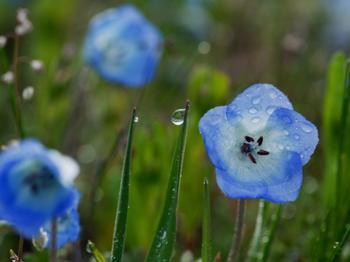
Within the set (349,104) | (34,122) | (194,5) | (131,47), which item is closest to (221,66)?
(194,5)

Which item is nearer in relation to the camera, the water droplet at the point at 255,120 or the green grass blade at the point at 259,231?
the water droplet at the point at 255,120

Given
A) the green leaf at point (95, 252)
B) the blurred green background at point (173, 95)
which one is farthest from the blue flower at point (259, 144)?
the blurred green background at point (173, 95)

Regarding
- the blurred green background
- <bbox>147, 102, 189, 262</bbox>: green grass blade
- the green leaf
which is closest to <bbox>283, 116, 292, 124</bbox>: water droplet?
<bbox>147, 102, 189, 262</bbox>: green grass blade

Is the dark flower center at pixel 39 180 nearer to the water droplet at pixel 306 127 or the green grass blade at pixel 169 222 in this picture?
the green grass blade at pixel 169 222

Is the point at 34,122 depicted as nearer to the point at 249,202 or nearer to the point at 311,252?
the point at 249,202

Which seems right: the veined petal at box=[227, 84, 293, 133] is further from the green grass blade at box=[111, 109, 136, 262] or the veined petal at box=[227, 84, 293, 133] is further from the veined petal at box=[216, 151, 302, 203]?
the green grass blade at box=[111, 109, 136, 262]

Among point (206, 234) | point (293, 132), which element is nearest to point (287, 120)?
point (293, 132)

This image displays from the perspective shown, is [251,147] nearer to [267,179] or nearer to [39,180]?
[267,179]
